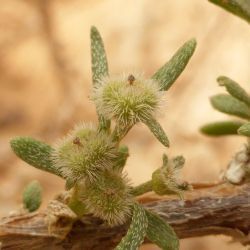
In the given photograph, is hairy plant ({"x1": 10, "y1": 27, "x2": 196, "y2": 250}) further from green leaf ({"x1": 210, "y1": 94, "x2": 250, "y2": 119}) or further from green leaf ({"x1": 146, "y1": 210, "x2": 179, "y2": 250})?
green leaf ({"x1": 210, "y1": 94, "x2": 250, "y2": 119})

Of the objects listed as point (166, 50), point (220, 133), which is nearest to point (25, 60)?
point (166, 50)

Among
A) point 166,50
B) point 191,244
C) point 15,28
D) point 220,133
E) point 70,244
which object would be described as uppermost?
point 15,28

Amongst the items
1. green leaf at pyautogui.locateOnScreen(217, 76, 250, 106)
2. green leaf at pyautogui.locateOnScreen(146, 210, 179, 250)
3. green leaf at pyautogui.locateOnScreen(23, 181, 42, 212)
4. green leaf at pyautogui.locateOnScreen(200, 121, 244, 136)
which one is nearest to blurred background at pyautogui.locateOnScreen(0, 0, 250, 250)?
green leaf at pyautogui.locateOnScreen(200, 121, 244, 136)

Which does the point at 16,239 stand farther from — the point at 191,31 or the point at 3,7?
the point at 3,7

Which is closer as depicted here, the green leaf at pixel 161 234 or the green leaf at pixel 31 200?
the green leaf at pixel 161 234

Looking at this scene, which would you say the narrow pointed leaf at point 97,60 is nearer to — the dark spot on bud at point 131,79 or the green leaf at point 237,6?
the dark spot on bud at point 131,79

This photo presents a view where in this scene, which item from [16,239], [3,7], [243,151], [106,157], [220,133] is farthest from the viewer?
[3,7]

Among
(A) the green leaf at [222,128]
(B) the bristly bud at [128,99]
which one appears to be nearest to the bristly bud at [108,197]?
(B) the bristly bud at [128,99]

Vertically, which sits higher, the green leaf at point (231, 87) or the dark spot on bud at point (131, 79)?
the green leaf at point (231, 87)
